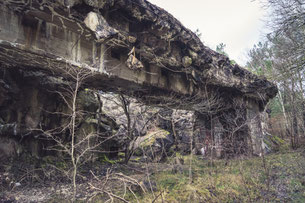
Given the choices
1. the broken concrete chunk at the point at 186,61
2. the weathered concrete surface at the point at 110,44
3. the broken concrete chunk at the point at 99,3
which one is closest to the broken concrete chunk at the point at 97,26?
the weathered concrete surface at the point at 110,44

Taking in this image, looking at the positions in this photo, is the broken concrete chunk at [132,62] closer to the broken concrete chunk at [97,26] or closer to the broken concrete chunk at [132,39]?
the broken concrete chunk at [132,39]

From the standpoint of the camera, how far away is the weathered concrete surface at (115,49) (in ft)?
11.6

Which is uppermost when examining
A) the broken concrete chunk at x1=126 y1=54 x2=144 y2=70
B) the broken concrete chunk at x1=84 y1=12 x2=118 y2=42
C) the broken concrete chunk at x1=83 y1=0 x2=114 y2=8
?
the broken concrete chunk at x1=83 y1=0 x2=114 y2=8

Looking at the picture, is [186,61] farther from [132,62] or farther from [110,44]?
[110,44]

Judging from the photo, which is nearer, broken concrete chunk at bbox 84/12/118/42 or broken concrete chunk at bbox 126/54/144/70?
broken concrete chunk at bbox 84/12/118/42

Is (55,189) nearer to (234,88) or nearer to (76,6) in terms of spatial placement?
(76,6)

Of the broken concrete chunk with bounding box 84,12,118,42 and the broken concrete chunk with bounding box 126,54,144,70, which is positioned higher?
the broken concrete chunk with bounding box 84,12,118,42

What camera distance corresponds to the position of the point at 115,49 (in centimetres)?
490

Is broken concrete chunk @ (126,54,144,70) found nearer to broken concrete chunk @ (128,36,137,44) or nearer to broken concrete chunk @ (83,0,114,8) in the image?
broken concrete chunk @ (128,36,137,44)

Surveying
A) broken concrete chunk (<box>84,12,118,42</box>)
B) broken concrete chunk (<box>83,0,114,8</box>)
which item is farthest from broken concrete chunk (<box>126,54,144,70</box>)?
broken concrete chunk (<box>83,0,114,8</box>)

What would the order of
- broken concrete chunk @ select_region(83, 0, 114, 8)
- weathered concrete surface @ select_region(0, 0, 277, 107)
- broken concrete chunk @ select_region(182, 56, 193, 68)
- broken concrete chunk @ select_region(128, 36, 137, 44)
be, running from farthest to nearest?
broken concrete chunk @ select_region(182, 56, 193, 68)
broken concrete chunk @ select_region(128, 36, 137, 44)
broken concrete chunk @ select_region(83, 0, 114, 8)
weathered concrete surface @ select_region(0, 0, 277, 107)

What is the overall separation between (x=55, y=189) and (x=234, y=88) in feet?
24.0

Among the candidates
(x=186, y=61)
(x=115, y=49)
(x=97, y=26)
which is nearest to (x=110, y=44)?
(x=115, y=49)

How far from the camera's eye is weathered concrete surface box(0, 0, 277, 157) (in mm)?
3531
